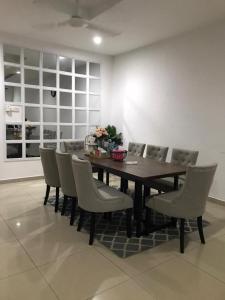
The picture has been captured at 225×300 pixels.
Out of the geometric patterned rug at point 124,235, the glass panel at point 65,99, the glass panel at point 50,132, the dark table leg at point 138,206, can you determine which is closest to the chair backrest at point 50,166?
the geometric patterned rug at point 124,235

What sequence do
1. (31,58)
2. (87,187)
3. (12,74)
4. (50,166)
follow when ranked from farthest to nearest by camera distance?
(31,58)
(12,74)
(50,166)
(87,187)

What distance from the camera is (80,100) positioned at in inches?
229

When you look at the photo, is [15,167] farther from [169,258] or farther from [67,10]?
[169,258]

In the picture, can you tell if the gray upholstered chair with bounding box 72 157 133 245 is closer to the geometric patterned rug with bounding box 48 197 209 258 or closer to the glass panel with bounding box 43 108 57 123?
the geometric patterned rug with bounding box 48 197 209 258

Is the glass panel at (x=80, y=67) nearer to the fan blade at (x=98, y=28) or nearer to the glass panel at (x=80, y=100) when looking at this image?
the glass panel at (x=80, y=100)

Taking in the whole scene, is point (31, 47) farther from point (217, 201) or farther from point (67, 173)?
point (217, 201)

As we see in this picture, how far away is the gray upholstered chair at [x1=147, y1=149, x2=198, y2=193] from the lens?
3.39 meters

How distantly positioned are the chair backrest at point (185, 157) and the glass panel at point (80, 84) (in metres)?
2.89

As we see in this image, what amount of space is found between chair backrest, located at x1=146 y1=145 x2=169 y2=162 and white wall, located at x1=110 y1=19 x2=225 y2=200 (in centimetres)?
66

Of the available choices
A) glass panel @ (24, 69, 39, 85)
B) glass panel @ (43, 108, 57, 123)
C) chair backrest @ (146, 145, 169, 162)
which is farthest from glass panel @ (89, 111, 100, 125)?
chair backrest @ (146, 145, 169, 162)

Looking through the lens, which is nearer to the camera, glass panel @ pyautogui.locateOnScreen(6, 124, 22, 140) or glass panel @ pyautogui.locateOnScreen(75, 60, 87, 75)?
glass panel @ pyautogui.locateOnScreen(6, 124, 22, 140)

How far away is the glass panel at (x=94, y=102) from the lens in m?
6.00

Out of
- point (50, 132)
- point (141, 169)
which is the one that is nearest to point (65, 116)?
point (50, 132)

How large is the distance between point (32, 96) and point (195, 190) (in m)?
3.91
